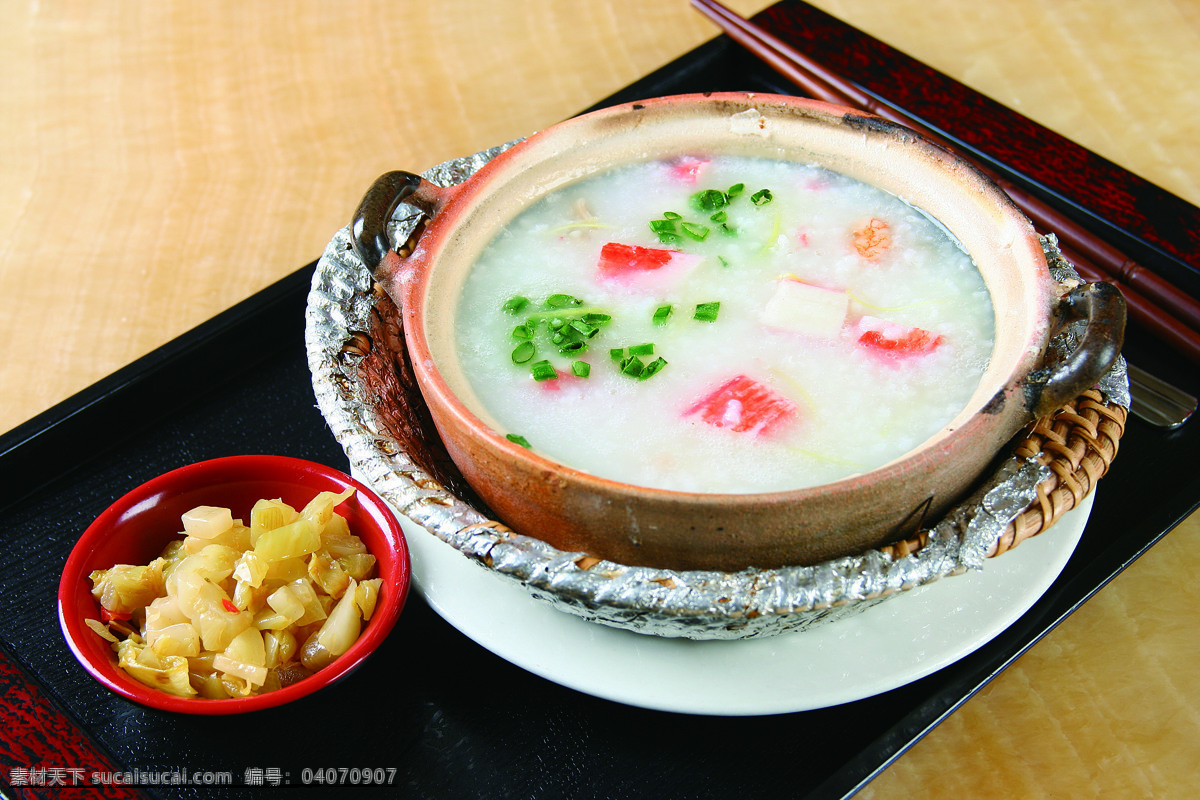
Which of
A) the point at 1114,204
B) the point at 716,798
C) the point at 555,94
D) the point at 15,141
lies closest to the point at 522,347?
the point at 716,798

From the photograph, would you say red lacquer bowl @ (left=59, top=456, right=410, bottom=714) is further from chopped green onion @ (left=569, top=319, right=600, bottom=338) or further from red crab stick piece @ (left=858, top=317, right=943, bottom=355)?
red crab stick piece @ (left=858, top=317, right=943, bottom=355)

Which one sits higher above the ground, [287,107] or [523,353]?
[523,353]

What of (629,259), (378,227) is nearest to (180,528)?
(378,227)

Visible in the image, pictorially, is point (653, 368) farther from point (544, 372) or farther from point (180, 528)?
point (180, 528)

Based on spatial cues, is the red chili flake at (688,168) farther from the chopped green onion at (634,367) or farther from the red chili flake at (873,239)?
the chopped green onion at (634,367)

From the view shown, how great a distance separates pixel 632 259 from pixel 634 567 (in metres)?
0.51

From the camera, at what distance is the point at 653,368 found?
136 centimetres

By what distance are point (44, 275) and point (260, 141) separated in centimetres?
60

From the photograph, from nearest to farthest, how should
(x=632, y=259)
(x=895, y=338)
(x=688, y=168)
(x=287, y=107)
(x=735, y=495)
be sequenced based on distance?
(x=735, y=495) < (x=895, y=338) < (x=632, y=259) < (x=688, y=168) < (x=287, y=107)

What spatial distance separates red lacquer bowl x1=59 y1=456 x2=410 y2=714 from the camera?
1.25 m

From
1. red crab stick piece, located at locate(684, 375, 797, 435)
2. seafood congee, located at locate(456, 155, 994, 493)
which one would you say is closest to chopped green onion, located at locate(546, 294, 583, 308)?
seafood congee, located at locate(456, 155, 994, 493)

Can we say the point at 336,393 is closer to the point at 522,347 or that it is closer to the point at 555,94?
the point at 522,347

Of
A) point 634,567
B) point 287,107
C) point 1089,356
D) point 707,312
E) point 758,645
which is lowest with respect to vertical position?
point 287,107

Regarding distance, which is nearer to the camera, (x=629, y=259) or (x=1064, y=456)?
(x=1064, y=456)
